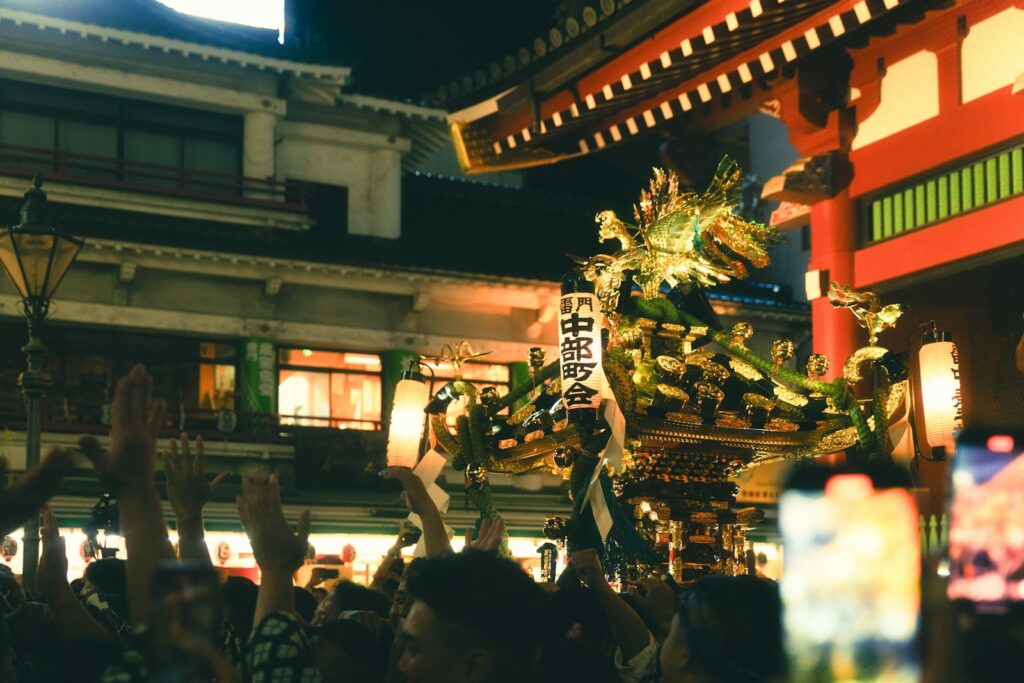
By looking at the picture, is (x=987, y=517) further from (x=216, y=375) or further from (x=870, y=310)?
(x=216, y=375)

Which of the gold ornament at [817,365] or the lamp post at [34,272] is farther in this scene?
the gold ornament at [817,365]

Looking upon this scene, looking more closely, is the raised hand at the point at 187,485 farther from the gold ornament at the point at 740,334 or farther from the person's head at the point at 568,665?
the gold ornament at the point at 740,334

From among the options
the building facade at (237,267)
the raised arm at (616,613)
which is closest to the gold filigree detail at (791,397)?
the raised arm at (616,613)

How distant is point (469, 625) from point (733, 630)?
26.9 inches

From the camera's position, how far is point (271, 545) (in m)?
3.36

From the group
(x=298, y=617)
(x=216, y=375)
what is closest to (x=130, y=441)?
(x=298, y=617)

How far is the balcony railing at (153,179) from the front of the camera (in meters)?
20.5

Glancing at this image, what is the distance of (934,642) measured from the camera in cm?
204

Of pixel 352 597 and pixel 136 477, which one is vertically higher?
pixel 136 477

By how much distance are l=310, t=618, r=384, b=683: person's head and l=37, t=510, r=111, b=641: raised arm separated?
667mm

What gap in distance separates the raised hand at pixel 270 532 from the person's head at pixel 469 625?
0.35 m

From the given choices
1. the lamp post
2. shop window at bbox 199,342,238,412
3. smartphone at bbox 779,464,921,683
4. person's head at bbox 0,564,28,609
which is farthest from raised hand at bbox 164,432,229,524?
shop window at bbox 199,342,238,412

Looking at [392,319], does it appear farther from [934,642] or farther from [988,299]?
[934,642]

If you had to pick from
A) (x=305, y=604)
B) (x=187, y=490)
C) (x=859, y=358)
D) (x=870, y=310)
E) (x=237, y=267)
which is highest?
(x=237, y=267)
